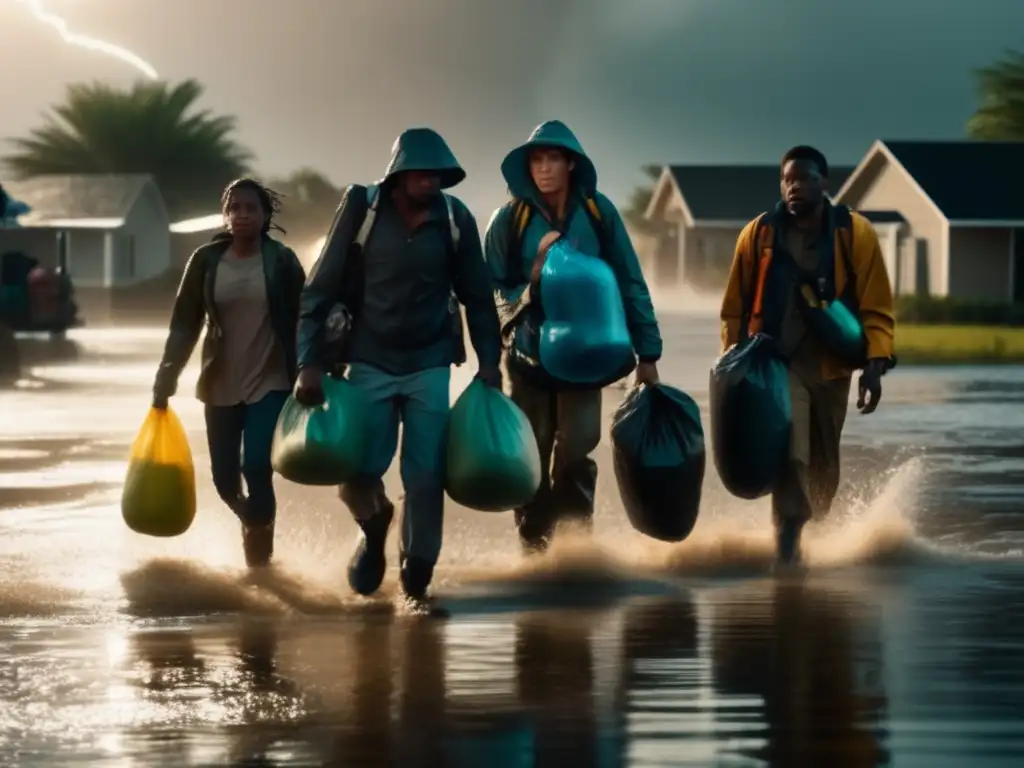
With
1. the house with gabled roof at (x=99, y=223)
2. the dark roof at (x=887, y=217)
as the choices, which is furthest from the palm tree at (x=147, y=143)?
the dark roof at (x=887, y=217)

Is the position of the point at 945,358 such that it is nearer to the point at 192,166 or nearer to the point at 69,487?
the point at 69,487

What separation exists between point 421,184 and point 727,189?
8647 cm

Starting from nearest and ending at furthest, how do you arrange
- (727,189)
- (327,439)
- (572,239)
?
(327,439)
(572,239)
(727,189)

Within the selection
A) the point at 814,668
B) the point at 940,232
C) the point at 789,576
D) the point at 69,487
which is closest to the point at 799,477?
the point at 789,576

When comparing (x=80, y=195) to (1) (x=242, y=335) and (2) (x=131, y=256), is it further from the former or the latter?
(1) (x=242, y=335)

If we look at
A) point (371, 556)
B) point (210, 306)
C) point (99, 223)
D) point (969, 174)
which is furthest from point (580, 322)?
point (99, 223)

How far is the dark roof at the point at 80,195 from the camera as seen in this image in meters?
98.2

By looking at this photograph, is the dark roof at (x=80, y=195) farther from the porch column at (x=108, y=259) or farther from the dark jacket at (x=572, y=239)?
the dark jacket at (x=572, y=239)

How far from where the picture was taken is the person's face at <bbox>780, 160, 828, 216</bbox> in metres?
12.3

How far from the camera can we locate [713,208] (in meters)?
95.7

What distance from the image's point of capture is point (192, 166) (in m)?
126

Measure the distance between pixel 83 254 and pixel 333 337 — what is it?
8861 cm

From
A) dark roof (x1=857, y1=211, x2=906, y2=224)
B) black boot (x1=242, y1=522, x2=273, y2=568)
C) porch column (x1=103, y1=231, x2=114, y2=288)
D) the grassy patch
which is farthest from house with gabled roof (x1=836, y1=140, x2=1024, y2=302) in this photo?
black boot (x1=242, y1=522, x2=273, y2=568)

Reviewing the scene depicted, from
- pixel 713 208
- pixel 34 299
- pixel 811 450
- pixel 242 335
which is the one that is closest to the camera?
pixel 242 335
